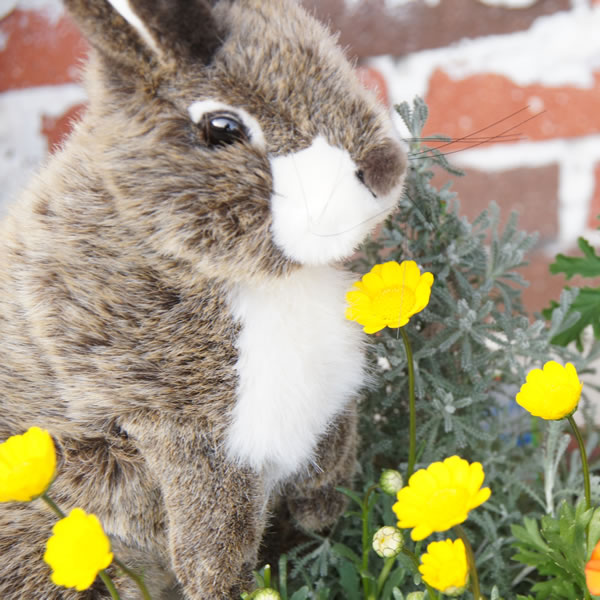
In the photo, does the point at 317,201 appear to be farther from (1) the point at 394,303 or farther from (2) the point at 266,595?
(2) the point at 266,595

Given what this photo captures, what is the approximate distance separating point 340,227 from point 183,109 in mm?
104

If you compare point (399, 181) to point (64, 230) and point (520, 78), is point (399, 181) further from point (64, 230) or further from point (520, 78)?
point (520, 78)

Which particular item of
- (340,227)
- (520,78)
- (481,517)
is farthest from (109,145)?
Answer: (520,78)

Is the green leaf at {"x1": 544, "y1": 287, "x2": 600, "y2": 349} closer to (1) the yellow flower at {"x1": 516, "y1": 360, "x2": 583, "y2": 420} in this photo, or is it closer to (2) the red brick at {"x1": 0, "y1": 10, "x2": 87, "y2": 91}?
(1) the yellow flower at {"x1": 516, "y1": 360, "x2": 583, "y2": 420}

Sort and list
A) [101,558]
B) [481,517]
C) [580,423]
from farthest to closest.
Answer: [580,423] < [481,517] < [101,558]

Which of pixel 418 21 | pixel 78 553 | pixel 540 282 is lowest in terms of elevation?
pixel 540 282

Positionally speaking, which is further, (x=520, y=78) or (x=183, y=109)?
(x=520, y=78)

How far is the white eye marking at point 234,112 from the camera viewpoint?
35cm

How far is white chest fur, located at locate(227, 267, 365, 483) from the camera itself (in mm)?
395

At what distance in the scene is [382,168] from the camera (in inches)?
14.2

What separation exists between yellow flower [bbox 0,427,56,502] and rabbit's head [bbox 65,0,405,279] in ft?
0.40

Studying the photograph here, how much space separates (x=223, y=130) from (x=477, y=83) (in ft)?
1.70

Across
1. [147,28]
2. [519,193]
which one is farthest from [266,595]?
[519,193]

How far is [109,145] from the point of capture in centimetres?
37
